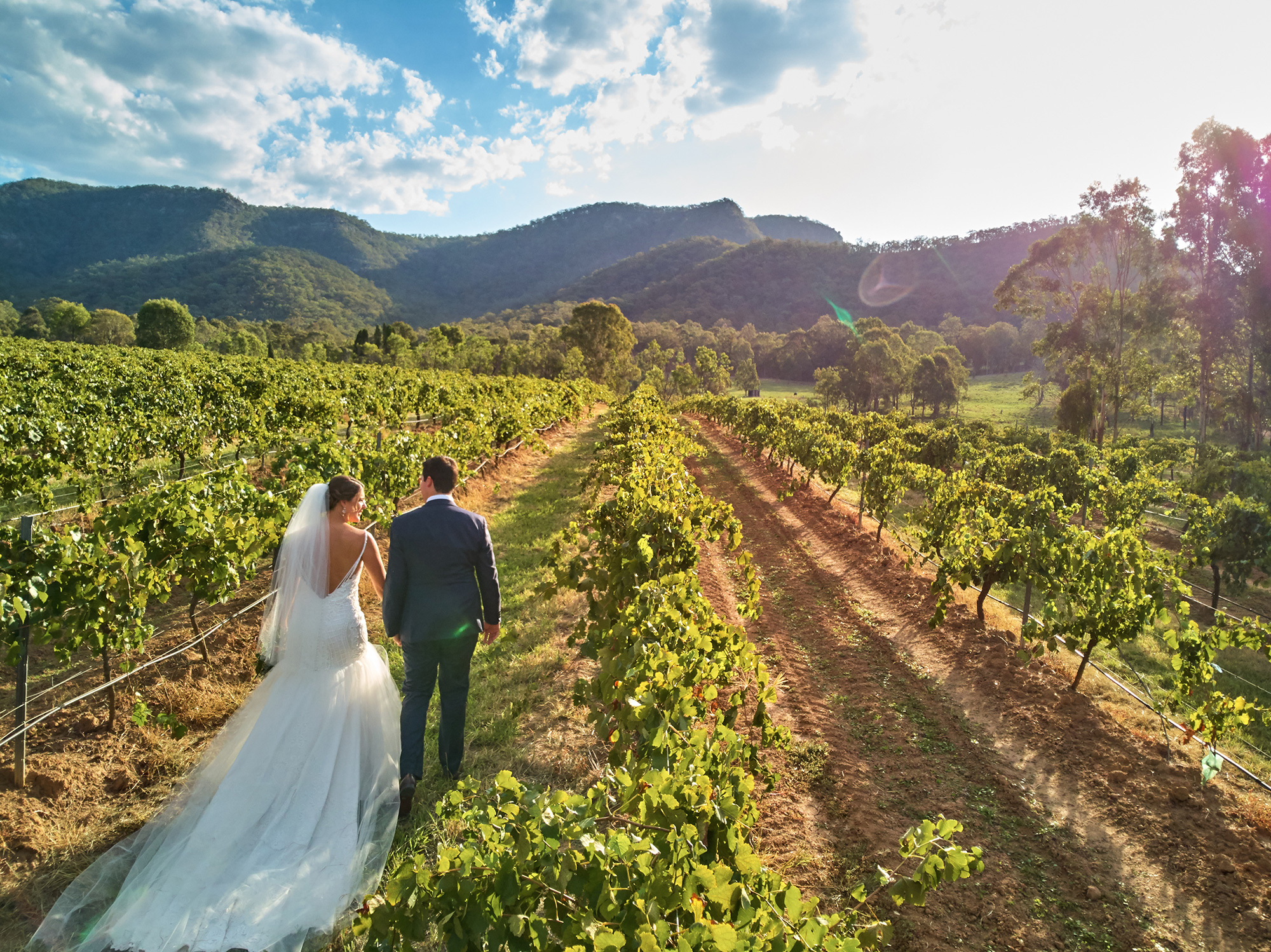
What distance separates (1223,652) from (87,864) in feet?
50.8

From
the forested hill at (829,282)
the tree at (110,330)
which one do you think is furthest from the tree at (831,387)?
the tree at (110,330)

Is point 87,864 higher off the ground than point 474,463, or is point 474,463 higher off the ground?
point 474,463

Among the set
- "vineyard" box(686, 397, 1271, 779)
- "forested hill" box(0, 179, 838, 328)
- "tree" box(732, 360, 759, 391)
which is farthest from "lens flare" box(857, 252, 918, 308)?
"vineyard" box(686, 397, 1271, 779)

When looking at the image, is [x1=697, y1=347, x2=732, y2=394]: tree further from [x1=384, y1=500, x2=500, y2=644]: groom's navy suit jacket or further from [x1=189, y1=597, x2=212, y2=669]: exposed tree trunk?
[x1=384, y1=500, x2=500, y2=644]: groom's navy suit jacket

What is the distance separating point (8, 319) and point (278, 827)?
103m

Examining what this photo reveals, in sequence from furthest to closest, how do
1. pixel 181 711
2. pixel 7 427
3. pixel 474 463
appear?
pixel 474 463
pixel 7 427
pixel 181 711

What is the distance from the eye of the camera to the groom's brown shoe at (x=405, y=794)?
370 centimetres

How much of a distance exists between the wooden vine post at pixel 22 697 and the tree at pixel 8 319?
8459 centimetres

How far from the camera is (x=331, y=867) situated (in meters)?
3.08

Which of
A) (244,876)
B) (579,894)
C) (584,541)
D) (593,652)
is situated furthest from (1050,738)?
(584,541)

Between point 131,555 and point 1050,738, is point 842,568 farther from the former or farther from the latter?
point 131,555

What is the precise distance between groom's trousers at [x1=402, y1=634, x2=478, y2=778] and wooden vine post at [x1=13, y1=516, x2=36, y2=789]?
7.80 feet

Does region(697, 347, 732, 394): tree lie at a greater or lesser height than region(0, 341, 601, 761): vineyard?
greater

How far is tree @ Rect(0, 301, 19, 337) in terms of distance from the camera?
65375 millimetres
